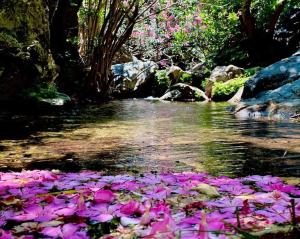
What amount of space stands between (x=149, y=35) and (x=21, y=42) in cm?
1681

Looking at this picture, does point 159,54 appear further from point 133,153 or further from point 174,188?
point 174,188

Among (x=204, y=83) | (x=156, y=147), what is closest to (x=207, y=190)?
(x=156, y=147)

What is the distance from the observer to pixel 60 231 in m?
1.52

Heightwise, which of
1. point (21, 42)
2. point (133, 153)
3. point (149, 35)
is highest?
point (149, 35)

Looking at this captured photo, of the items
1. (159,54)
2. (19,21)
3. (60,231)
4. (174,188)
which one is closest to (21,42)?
(19,21)

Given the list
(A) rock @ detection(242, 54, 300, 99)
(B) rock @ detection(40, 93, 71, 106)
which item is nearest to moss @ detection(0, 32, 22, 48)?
(B) rock @ detection(40, 93, 71, 106)

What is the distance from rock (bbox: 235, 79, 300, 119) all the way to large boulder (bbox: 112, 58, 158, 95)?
8.82 metres

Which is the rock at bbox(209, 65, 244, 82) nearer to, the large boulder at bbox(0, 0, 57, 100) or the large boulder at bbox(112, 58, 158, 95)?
the large boulder at bbox(112, 58, 158, 95)

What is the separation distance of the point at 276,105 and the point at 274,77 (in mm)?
1964

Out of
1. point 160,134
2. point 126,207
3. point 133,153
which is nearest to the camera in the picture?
point 126,207

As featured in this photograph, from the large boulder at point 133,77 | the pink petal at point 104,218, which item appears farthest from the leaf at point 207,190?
the large boulder at point 133,77

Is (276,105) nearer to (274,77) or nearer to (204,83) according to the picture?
(274,77)

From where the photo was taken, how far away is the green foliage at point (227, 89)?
561 inches

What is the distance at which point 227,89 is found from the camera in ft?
46.9
